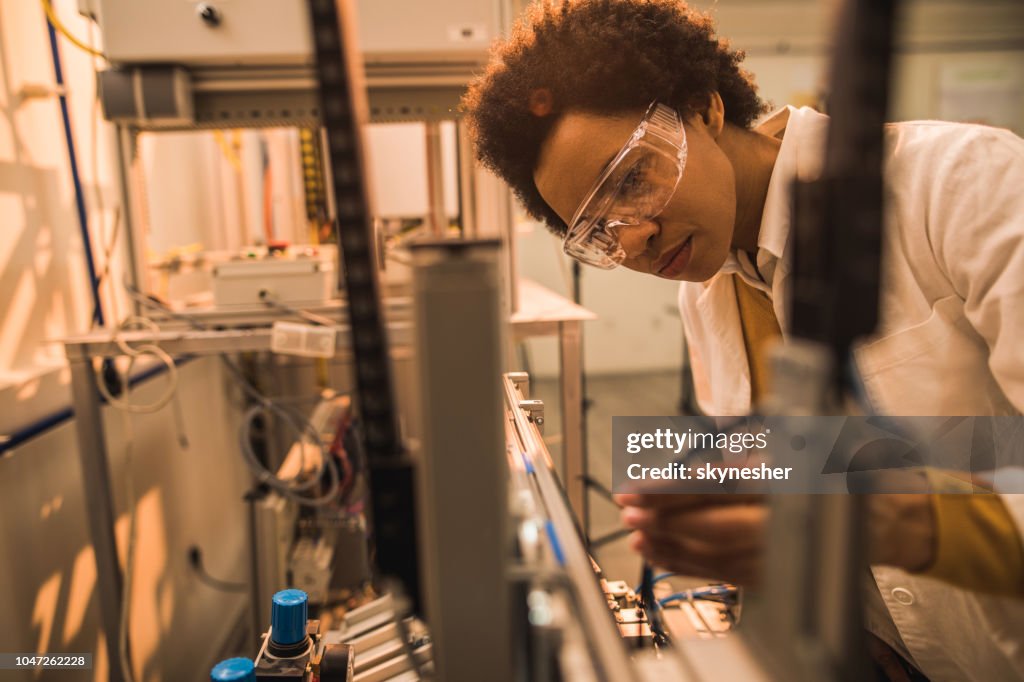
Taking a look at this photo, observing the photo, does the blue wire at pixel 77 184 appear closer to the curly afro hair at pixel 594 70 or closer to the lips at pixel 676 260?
the curly afro hair at pixel 594 70

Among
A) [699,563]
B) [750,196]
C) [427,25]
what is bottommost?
[699,563]

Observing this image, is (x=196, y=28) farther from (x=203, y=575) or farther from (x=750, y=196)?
(x=203, y=575)

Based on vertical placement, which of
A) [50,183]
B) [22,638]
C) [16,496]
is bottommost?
[22,638]

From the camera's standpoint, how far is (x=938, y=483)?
0.43 meters

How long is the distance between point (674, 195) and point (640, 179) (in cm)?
6

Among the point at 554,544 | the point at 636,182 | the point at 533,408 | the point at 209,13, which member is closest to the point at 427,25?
the point at 209,13

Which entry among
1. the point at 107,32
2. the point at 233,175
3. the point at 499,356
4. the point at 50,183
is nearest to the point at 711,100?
the point at 499,356

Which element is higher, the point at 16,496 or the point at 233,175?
the point at 233,175

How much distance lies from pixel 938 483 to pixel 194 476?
2.30m

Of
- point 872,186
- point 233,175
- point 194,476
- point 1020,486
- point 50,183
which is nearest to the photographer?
point 872,186

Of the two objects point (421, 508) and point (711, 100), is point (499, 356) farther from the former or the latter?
point (711, 100)

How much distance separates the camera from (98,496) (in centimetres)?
130

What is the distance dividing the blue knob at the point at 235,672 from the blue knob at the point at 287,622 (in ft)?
0.13

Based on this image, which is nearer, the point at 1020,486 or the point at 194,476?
the point at 1020,486
